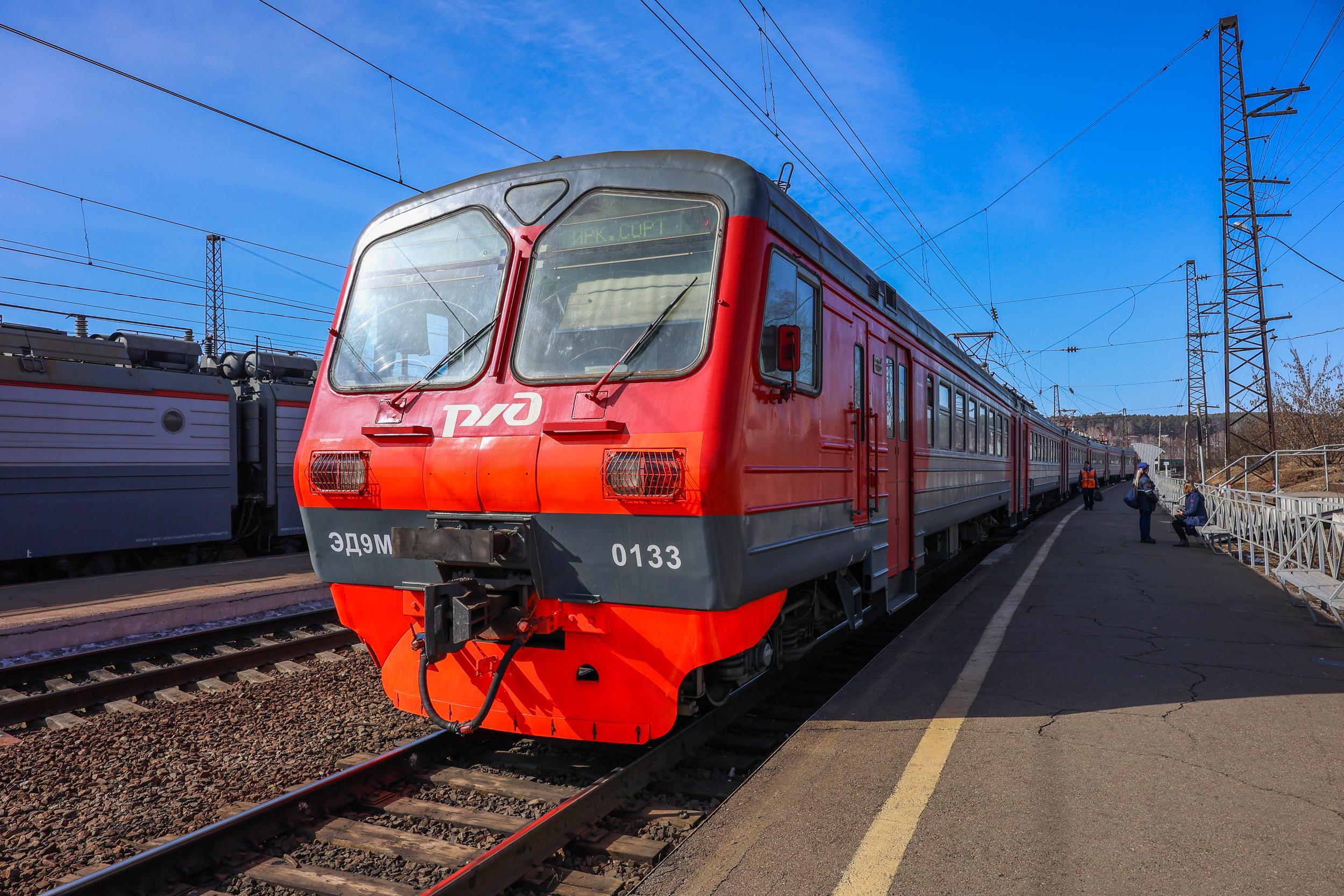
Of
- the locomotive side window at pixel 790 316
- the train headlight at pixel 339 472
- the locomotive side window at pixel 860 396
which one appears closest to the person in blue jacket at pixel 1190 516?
the locomotive side window at pixel 860 396

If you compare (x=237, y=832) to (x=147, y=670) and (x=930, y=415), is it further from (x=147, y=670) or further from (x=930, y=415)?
(x=930, y=415)

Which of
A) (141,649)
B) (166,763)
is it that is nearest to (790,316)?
(166,763)

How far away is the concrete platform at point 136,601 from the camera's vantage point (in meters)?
8.04

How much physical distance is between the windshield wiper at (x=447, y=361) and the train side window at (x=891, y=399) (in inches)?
147

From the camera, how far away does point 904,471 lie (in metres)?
7.58

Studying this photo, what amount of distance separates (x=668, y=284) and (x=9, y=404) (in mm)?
10812

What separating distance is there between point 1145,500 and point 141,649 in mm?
16215

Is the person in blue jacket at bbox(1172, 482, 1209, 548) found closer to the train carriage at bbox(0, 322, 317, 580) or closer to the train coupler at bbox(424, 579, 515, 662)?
the train coupler at bbox(424, 579, 515, 662)

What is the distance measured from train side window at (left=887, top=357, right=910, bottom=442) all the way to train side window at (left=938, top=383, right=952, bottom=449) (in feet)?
5.65

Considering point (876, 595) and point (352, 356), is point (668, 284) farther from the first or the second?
point (876, 595)

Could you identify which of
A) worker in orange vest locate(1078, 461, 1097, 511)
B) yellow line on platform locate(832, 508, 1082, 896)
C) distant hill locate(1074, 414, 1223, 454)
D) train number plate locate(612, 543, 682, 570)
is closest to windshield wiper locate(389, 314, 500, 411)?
train number plate locate(612, 543, 682, 570)

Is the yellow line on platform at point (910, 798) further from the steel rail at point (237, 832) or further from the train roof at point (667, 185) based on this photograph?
the train roof at point (667, 185)

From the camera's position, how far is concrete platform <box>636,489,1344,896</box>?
10.6 ft

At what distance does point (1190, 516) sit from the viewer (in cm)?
1477
